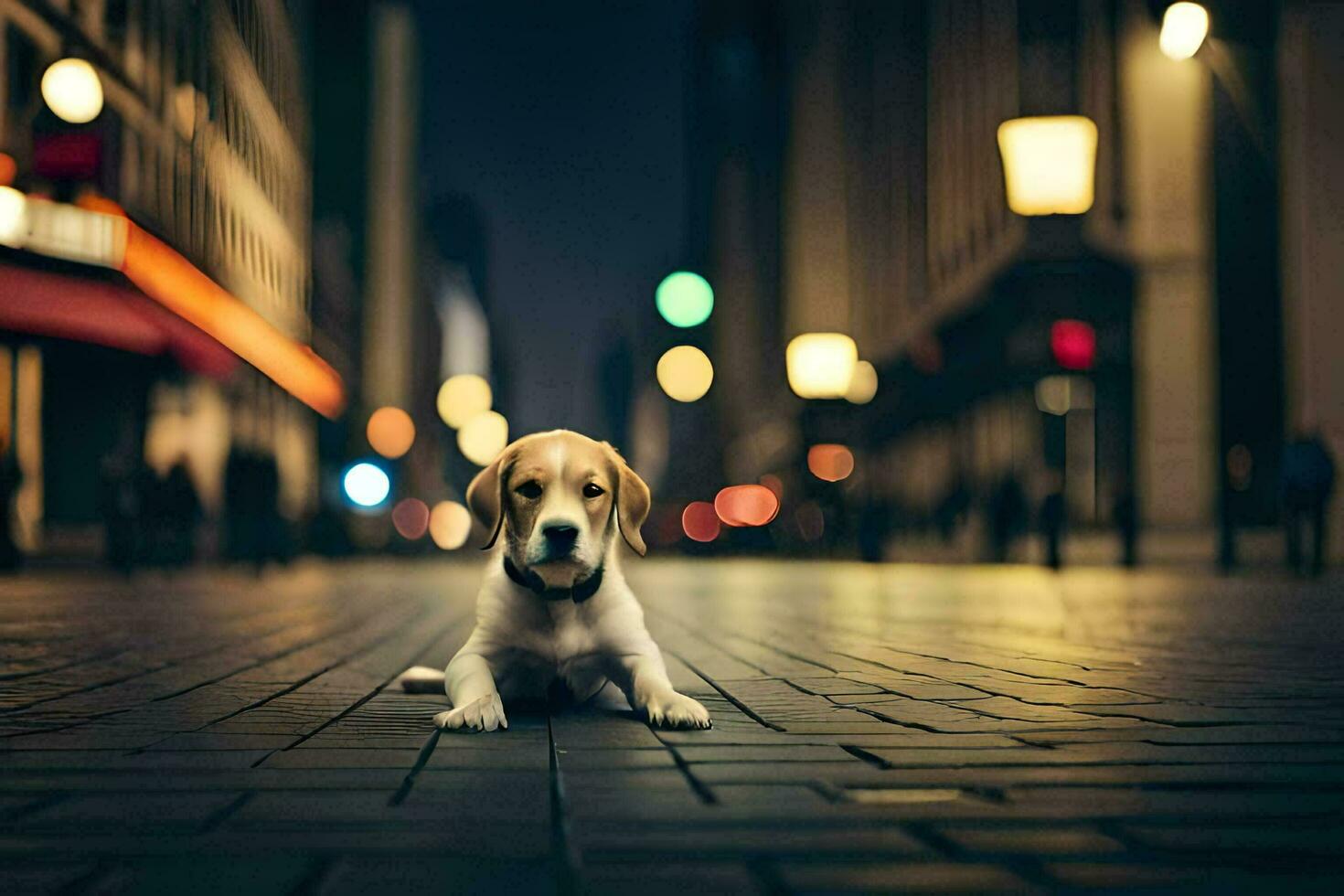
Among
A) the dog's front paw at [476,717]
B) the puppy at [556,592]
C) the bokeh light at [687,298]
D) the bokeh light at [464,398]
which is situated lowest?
the dog's front paw at [476,717]

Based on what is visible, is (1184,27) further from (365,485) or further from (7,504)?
(365,485)

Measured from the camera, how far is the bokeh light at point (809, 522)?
3584cm

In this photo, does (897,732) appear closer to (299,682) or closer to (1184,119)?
(299,682)

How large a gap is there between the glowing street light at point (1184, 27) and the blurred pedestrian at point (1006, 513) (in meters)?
14.7

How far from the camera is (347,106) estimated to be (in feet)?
310

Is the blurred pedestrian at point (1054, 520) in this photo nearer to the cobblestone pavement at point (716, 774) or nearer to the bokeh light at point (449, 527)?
the cobblestone pavement at point (716, 774)

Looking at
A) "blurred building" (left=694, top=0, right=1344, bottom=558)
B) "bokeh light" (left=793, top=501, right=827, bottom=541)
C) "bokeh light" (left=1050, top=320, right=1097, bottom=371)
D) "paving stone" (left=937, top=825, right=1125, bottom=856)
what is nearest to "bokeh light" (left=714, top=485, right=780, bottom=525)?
"bokeh light" (left=793, top=501, right=827, bottom=541)

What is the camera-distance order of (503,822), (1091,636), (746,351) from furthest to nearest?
1. (746,351)
2. (1091,636)
3. (503,822)

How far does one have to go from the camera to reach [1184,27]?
10656mm

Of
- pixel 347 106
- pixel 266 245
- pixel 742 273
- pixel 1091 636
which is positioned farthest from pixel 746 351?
pixel 1091 636

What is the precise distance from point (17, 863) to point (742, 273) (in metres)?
107

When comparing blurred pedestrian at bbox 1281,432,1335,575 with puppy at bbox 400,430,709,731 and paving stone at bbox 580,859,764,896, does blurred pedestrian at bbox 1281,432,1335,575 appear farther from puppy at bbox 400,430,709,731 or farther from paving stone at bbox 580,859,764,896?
paving stone at bbox 580,859,764,896

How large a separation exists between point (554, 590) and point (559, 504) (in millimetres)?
285

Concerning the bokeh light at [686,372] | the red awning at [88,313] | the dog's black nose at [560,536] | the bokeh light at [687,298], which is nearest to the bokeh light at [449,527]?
the red awning at [88,313]
